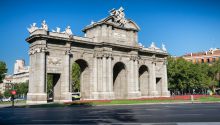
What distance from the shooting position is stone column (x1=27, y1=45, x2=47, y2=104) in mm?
36594

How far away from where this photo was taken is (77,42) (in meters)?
42.4

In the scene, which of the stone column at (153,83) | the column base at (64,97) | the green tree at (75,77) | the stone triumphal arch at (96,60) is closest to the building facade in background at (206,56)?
the green tree at (75,77)

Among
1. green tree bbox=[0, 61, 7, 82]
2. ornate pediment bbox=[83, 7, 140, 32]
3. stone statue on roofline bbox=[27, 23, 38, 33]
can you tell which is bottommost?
green tree bbox=[0, 61, 7, 82]

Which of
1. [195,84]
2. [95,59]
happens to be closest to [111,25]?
[95,59]

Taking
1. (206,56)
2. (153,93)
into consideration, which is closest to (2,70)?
(153,93)

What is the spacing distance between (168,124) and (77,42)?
106 ft

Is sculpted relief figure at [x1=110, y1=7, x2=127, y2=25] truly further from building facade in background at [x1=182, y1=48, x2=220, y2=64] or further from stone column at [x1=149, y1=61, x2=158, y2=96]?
building facade in background at [x1=182, y1=48, x2=220, y2=64]

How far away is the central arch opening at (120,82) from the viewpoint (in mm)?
48719

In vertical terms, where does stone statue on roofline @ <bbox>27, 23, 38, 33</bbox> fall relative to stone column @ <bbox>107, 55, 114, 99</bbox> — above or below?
above

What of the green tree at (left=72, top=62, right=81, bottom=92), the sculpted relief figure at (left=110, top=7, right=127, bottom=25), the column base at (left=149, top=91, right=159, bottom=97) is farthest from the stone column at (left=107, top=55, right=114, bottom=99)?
the green tree at (left=72, top=62, right=81, bottom=92)

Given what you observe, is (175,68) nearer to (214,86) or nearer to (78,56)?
(214,86)

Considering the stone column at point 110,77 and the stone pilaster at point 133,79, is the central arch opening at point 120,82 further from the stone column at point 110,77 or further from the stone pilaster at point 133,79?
the stone column at point 110,77

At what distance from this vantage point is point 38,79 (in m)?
37.4

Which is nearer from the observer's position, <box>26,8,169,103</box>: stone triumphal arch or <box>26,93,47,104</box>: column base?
<box>26,93,47,104</box>: column base
